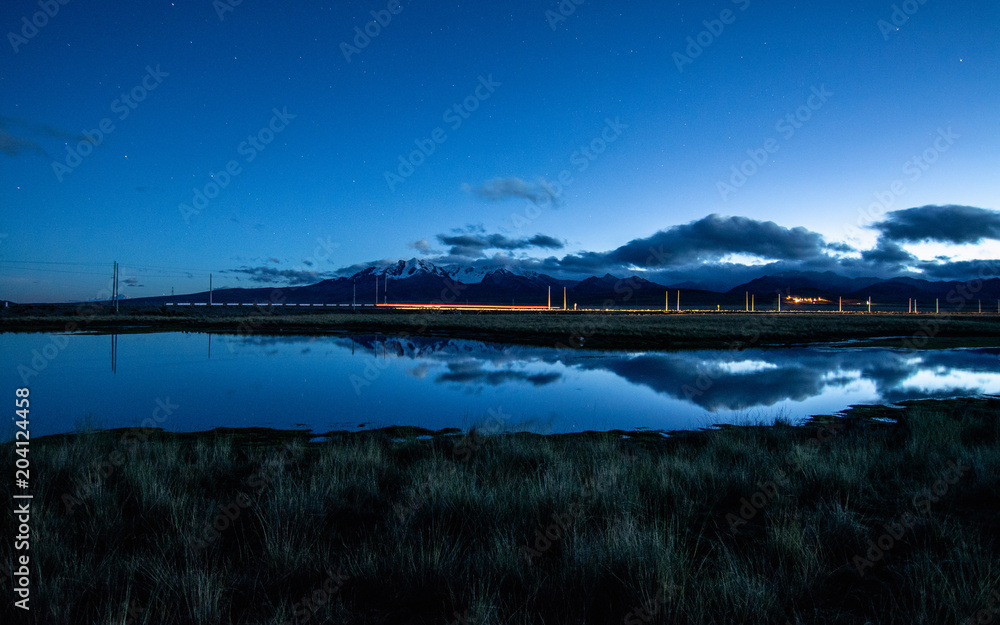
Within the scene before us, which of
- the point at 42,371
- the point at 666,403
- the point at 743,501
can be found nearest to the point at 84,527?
the point at 743,501

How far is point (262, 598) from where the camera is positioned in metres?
3.88

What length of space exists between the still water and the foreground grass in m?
3.87

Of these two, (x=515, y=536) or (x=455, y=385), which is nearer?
(x=515, y=536)

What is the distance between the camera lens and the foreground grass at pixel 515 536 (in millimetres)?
3674

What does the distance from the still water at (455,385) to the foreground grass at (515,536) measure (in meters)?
3.87

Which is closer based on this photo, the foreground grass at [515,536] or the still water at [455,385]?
the foreground grass at [515,536]

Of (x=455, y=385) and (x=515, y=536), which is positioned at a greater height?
(x=515, y=536)

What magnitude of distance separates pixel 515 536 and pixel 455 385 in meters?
12.2

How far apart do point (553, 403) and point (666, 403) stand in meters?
3.10

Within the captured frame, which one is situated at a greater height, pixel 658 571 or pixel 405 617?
pixel 658 571

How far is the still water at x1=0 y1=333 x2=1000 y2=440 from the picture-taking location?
39.8 ft

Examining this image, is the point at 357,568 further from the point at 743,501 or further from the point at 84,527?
the point at 743,501

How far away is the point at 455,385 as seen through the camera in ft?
55.3

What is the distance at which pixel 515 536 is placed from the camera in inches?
189
